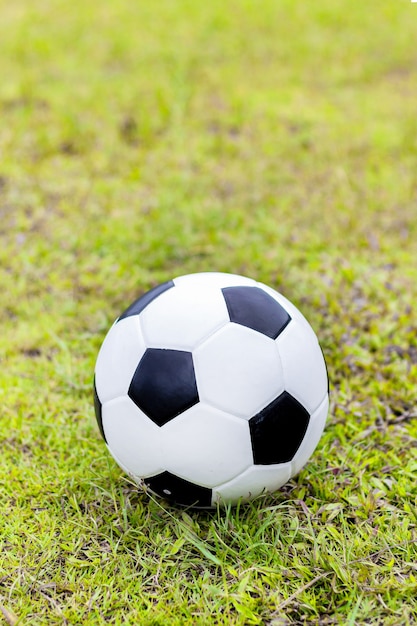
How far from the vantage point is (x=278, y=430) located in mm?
2166

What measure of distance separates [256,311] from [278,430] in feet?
1.40

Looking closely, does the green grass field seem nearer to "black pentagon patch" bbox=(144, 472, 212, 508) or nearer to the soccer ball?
"black pentagon patch" bbox=(144, 472, 212, 508)

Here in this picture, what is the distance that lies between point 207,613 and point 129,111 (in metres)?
4.74

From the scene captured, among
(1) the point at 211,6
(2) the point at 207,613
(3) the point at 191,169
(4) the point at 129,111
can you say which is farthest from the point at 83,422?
(1) the point at 211,6

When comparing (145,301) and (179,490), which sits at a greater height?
(145,301)

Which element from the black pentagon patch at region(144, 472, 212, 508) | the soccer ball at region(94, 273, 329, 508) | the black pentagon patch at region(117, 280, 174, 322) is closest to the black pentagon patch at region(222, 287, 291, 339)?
the soccer ball at region(94, 273, 329, 508)

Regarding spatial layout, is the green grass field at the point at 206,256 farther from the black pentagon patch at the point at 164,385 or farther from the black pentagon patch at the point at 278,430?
the black pentagon patch at the point at 164,385

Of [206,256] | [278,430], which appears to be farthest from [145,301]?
[206,256]

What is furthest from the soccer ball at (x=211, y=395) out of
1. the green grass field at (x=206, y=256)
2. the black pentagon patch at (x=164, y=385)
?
the green grass field at (x=206, y=256)

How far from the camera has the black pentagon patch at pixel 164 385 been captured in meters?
2.12

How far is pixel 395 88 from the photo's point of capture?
21.0 feet

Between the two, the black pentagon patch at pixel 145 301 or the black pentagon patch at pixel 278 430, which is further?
the black pentagon patch at pixel 145 301

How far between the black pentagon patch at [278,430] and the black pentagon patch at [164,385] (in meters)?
0.24

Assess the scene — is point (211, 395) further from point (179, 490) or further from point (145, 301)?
point (145, 301)
